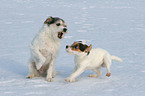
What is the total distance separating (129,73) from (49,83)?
1.73m

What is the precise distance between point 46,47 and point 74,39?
448 centimetres

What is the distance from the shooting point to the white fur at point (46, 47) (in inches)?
204

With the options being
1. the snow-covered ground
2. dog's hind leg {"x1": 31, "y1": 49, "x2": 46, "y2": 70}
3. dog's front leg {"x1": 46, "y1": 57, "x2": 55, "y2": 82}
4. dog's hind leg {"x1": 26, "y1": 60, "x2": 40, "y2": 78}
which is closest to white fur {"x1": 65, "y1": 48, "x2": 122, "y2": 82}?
the snow-covered ground

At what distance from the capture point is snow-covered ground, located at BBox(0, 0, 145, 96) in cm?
467

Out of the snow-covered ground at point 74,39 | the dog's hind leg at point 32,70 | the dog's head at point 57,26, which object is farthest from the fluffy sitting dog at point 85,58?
the dog's hind leg at point 32,70

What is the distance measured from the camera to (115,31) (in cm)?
1111

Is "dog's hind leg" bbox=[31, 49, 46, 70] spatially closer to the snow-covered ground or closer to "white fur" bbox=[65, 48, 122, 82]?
the snow-covered ground

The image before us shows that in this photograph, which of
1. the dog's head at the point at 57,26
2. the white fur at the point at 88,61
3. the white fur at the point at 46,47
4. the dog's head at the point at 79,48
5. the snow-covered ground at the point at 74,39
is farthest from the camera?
the white fur at the point at 46,47

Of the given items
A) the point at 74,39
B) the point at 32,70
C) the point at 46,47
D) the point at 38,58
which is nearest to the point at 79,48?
the point at 46,47

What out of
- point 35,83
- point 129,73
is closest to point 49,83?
point 35,83

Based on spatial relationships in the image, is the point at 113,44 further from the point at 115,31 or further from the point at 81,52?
the point at 81,52

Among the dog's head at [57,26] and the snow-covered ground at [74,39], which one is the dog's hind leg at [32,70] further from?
the dog's head at [57,26]

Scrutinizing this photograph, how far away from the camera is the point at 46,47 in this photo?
5.25 m

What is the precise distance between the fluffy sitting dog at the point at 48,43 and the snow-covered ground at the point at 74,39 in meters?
0.34
